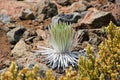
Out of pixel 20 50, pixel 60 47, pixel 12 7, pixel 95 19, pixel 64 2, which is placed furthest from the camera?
pixel 64 2

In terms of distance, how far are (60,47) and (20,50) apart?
711 mm

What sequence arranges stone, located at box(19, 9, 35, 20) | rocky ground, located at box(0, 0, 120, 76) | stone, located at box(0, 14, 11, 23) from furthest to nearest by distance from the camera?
stone, located at box(19, 9, 35, 20), stone, located at box(0, 14, 11, 23), rocky ground, located at box(0, 0, 120, 76)

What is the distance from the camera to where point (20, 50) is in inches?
280

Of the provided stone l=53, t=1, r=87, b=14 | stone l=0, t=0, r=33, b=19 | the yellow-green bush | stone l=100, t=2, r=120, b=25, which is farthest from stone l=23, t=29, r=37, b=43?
the yellow-green bush

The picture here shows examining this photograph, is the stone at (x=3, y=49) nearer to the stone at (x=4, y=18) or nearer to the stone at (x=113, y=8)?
the stone at (x=4, y=18)

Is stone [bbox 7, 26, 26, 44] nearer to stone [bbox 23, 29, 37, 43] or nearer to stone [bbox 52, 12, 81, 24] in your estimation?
stone [bbox 23, 29, 37, 43]

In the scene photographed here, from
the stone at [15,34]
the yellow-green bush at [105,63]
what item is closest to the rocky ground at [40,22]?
the stone at [15,34]

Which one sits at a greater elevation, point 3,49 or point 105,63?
point 105,63

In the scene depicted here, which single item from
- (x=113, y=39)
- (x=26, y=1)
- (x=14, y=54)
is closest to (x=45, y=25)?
(x=14, y=54)

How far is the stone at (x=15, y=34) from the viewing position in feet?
24.9

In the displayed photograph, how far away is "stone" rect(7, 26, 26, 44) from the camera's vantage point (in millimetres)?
7582

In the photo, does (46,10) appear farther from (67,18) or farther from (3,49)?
(3,49)

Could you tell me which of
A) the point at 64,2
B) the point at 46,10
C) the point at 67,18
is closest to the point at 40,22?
the point at 46,10

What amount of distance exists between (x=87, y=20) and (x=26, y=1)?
2.42 m
